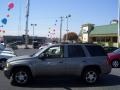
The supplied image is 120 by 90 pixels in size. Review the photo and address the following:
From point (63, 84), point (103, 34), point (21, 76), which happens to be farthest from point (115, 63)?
point (103, 34)

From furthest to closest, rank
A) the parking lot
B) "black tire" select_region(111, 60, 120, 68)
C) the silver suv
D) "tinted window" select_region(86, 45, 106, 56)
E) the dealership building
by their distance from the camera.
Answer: the dealership building
"black tire" select_region(111, 60, 120, 68)
"tinted window" select_region(86, 45, 106, 56)
the silver suv
the parking lot

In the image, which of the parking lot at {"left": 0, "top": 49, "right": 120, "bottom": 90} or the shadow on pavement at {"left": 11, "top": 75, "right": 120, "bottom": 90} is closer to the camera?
the parking lot at {"left": 0, "top": 49, "right": 120, "bottom": 90}

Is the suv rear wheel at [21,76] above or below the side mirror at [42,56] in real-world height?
below

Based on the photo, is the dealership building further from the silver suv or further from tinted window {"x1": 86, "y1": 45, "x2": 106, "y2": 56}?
the silver suv

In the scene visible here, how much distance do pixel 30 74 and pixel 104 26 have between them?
6607cm

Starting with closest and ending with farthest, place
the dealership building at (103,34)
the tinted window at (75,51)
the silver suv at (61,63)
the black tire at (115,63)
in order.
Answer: the silver suv at (61,63), the tinted window at (75,51), the black tire at (115,63), the dealership building at (103,34)

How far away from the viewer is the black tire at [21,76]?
12250 millimetres

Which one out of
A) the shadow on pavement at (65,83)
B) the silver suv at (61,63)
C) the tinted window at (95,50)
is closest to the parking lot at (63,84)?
the shadow on pavement at (65,83)

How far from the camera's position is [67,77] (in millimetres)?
12578

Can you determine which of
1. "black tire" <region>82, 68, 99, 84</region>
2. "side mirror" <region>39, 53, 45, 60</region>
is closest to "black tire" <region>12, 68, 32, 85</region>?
"side mirror" <region>39, 53, 45, 60</region>

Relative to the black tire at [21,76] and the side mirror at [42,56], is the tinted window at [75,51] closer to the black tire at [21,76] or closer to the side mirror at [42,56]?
the side mirror at [42,56]

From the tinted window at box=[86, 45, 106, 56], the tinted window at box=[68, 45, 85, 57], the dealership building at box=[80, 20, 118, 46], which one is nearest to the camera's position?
the tinted window at box=[68, 45, 85, 57]

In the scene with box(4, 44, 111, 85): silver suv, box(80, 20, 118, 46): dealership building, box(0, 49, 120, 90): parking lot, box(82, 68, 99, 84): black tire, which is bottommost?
box(0, 49, 120, 90): parking lot

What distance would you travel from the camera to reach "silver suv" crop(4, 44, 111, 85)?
12.2 meters
